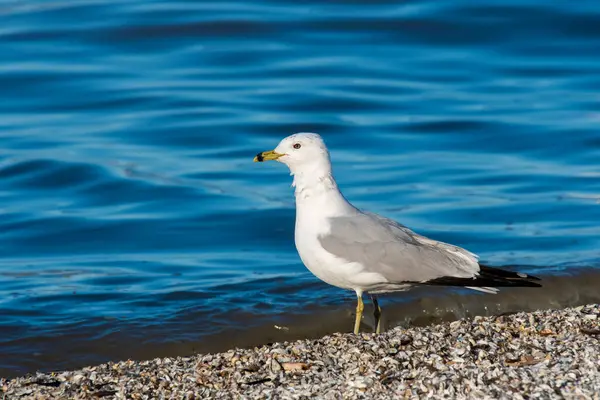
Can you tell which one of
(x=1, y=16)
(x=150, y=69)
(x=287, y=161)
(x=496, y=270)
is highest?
(x=1, y=16)

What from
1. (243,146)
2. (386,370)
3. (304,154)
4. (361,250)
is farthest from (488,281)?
(243,146)

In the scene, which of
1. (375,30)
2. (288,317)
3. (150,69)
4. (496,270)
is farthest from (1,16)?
(496,270)

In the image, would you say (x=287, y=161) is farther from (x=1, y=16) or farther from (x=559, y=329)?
(x=1, y=16)

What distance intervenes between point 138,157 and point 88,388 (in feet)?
24.7

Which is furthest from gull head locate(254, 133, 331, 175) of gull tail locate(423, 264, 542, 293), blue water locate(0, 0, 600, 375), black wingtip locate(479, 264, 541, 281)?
blue water locate(0, 0, 600, 375)

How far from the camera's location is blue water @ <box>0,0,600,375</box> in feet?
30.9

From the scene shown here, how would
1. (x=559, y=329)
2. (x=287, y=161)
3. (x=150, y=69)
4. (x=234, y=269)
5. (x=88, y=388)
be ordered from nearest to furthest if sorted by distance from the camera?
(x=88, y=388) → (x=559, y=329) → (x=287, y=161) → (x=234, y=269) → (x=150, y=69)

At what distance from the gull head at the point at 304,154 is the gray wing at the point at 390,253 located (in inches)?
16.6

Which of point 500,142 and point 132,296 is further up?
point 500,142

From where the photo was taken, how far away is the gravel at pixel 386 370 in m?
5.95

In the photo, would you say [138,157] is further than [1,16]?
No

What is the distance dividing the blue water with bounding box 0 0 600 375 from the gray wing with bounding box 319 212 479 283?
5.48 feet

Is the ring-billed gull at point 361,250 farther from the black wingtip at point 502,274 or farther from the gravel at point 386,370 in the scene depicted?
the gravel at point 386,370

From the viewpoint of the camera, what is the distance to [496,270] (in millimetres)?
7457
